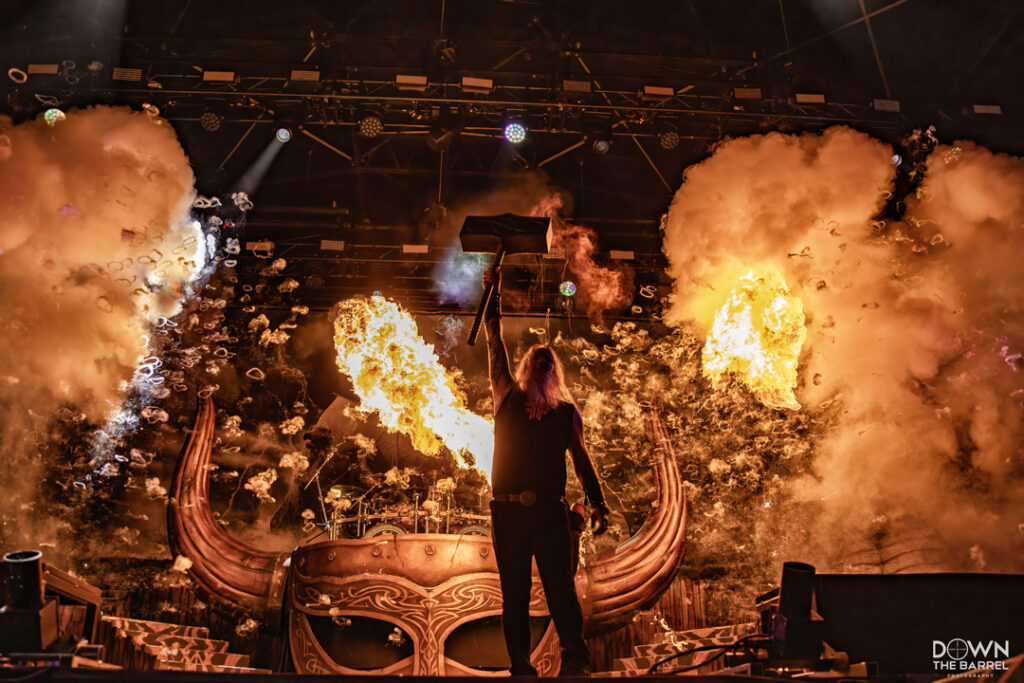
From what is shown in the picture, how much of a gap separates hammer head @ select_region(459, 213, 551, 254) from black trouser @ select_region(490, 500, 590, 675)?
5.51ft

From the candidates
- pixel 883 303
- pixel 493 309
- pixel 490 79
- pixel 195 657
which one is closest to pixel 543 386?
pixel 493 309

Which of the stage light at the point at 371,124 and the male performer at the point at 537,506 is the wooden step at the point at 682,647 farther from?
the stage light at the point at 371,124

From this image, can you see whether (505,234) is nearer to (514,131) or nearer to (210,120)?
(514,131)

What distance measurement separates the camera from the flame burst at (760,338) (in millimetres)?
7281

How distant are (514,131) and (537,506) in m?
4.37

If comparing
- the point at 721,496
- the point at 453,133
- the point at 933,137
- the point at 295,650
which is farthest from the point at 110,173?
the point at 933,137

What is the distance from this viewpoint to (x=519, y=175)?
7.39 meters

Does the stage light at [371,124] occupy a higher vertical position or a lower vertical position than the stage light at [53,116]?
lower

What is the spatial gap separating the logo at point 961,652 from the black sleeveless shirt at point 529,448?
5.45 ft

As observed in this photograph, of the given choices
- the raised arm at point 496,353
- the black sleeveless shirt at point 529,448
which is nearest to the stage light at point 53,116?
the raised arm at point 496,353

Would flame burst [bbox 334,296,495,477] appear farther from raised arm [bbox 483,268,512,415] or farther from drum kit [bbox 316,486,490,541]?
raised arm [bbox 483,268,512,415]

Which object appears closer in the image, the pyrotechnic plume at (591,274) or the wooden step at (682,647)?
the wooden step at (682,647)

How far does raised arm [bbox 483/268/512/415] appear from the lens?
393 centimetres

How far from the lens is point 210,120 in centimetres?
696
